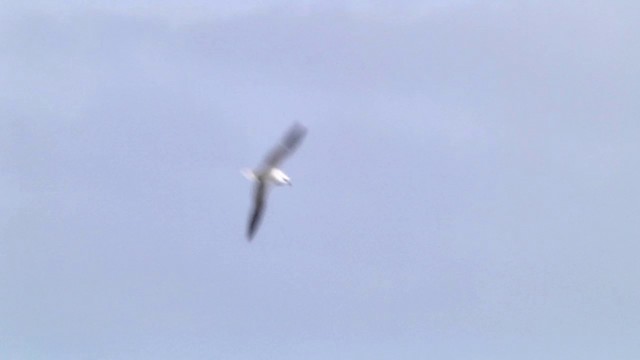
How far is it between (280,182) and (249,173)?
170 cm

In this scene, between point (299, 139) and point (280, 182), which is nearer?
point (299, 139)

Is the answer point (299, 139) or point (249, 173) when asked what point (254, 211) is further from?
point (299, 139)

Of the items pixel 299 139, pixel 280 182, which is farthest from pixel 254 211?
pixel 299 139

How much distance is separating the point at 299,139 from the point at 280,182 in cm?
664

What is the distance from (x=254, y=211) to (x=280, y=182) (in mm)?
2636

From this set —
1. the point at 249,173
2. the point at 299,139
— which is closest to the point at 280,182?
the point at 249,173

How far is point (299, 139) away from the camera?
2450 inches

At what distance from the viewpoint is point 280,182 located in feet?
225

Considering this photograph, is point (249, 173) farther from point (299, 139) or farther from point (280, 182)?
point (299, 139)

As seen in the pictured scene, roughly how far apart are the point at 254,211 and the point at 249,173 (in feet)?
8.94

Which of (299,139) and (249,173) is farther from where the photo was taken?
(249,173)

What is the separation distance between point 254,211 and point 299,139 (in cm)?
895

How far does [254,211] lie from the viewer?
70.0 metres

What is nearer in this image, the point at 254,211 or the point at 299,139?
the point at 299,139
